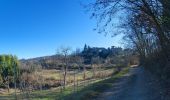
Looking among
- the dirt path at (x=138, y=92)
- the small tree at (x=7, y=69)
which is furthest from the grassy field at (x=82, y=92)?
the small tree at (x=7, y=69)

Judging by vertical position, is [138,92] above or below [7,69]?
below

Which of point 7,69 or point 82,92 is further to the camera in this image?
point 7,69

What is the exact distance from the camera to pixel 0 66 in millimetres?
117188

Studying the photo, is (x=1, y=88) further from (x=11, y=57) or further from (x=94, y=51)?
(x=94, y=51)

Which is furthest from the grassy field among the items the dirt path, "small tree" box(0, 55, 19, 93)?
"small tree" box(0, 55, 19, 93)

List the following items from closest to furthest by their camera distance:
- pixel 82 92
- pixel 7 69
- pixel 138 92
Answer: pixel 138 92, pixel 82 92, pixel 7 69

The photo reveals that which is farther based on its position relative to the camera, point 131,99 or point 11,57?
point 11,57

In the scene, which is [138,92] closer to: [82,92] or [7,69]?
[82,92]

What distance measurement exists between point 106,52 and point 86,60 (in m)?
22.8

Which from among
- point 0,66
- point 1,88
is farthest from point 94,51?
point 1,88

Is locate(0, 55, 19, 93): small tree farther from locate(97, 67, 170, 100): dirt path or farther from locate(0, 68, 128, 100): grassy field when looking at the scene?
locate(97, 67, 170, 100): dirt path

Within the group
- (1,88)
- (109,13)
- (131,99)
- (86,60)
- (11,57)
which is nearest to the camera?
(131,99)

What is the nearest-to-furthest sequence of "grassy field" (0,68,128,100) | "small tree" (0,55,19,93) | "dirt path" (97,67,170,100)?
1. "dirt path" (97,67,170,100)
2. "grassy field" (0,68,128,100)
3. "small tree" (0,55,19,93)

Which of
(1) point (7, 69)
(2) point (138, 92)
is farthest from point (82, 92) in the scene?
(1) point (7, 69)
